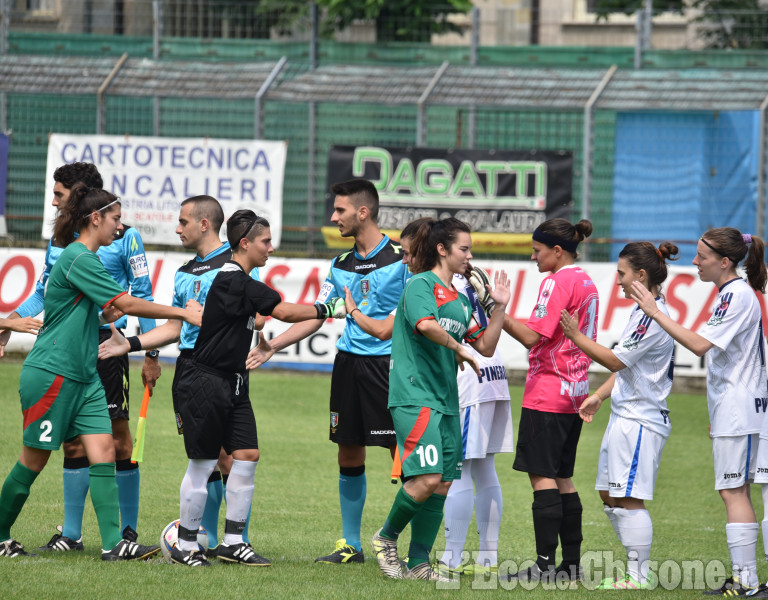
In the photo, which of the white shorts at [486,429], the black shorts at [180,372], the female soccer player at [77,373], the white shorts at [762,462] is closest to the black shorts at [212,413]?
the black shorts at [180,372]

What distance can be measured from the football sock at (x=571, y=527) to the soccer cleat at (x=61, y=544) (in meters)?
3.07

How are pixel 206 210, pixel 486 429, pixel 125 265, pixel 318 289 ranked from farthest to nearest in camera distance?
pixel 318 289 → pixel 125 265 → pixel 206 210 → pixel 486 429

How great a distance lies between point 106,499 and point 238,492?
2.53ft

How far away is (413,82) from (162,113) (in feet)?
13.9

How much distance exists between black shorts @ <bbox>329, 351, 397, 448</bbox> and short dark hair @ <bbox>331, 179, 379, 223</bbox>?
1.00 metres

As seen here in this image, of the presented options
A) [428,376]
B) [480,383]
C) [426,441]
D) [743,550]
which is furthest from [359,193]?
[743,550]

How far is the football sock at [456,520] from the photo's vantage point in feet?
22.1

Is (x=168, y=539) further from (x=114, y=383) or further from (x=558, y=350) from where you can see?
(x=558, y=350)

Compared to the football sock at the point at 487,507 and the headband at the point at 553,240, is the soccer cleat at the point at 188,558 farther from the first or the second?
the headband at the point at 553,240

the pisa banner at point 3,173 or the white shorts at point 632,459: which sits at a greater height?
the pisa banner at point 3,173

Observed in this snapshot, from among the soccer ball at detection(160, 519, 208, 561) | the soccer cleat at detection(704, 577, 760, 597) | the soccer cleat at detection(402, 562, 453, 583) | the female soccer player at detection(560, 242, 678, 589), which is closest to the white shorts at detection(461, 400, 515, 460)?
the female soccer player at detection(560, 242, 678, 589)

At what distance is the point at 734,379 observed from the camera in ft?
20.9

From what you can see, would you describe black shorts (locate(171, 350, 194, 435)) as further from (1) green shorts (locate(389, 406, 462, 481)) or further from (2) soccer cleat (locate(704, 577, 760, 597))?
(2) soccer cleat (locate(704, 577, 760, 597))

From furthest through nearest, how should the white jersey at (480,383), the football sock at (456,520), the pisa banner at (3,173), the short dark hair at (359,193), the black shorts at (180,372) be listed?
the pisa banner at (3,173), the short dark hair at (359,193), the white jersey at (480,383), the football sock at (456,520), the black shorts at (180,372)
